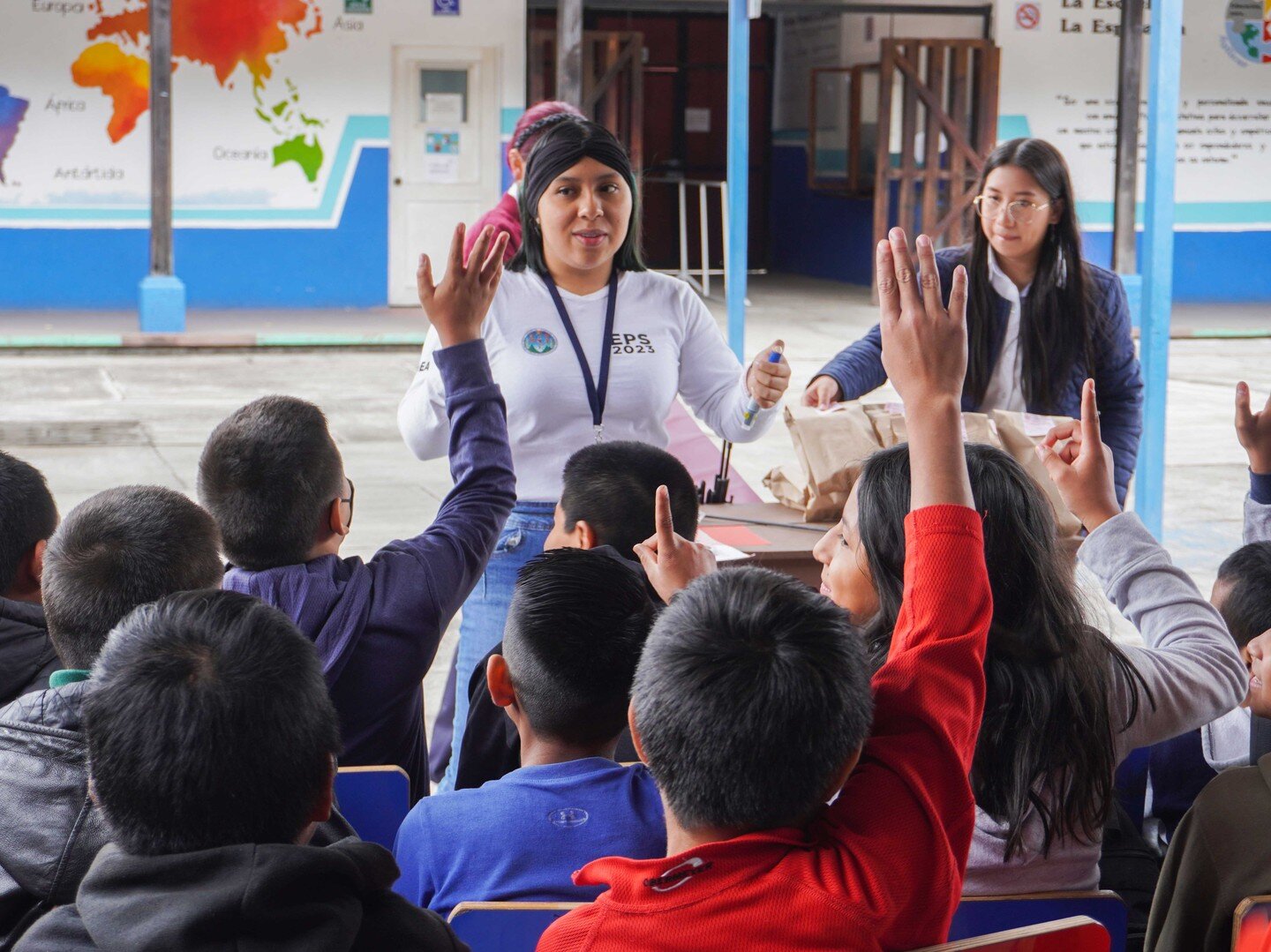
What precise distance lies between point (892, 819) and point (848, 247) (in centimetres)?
1392

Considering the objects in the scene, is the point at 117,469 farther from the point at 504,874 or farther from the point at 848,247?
the point at 848,247

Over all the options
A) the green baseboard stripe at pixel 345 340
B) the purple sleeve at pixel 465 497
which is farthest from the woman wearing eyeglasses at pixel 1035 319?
the green baseboard stripe at pixel 345 340

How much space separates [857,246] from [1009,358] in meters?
11.7

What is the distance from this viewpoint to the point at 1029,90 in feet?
41.7

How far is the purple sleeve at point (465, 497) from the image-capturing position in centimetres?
197

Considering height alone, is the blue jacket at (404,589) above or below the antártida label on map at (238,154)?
below

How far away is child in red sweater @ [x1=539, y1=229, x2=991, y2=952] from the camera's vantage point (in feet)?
3.72

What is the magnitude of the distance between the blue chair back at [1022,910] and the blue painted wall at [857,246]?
12.1 metres

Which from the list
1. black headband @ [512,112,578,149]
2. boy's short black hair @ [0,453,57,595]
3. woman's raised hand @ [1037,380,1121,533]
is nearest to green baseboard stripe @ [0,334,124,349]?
black headband @ [512,112,578,149]

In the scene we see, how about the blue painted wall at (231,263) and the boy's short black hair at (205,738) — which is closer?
the boy's short black hair at (205,738)

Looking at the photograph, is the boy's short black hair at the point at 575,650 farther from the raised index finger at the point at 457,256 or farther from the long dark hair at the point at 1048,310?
the long dark hair at the point at 1048,310

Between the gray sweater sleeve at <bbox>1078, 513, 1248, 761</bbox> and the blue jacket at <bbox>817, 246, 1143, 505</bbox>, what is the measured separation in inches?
52.5

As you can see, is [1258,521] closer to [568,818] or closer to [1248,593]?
[1248,593]

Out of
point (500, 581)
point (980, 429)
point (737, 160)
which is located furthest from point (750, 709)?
point (737, 160)
